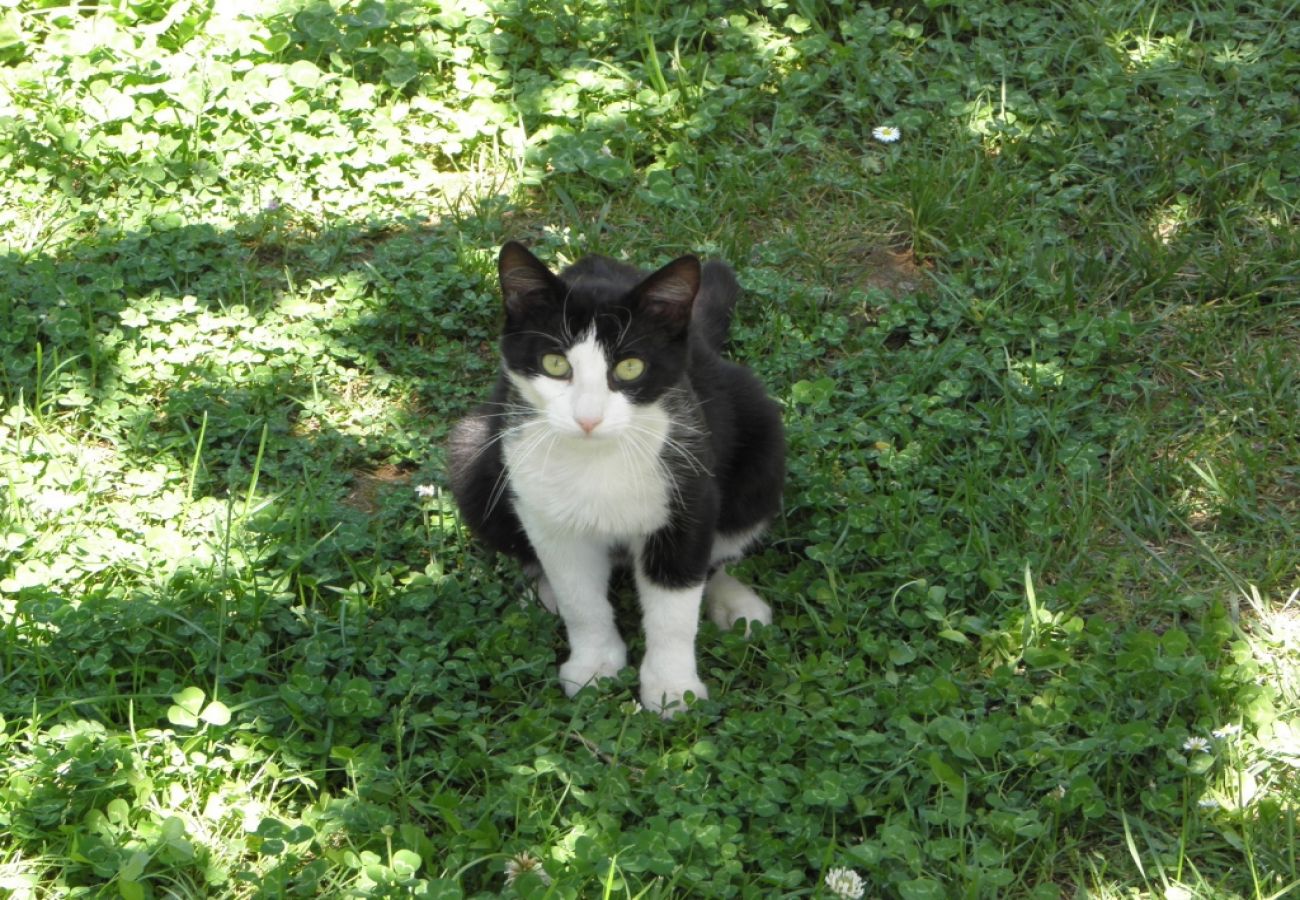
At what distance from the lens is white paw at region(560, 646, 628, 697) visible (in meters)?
3.40

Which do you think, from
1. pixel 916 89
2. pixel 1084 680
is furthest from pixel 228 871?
pixel 916 89

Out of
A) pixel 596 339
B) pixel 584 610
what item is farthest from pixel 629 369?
pixel 584 610

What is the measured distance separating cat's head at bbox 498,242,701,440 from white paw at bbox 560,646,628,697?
0.61 meters

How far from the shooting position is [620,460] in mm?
3205

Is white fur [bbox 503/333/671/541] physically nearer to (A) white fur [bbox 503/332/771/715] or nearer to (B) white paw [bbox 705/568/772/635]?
(A) white fur [bbox 503/332/771/715]

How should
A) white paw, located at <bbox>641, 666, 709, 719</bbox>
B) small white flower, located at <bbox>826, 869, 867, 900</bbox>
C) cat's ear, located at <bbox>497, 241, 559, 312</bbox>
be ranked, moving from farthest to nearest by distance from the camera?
white paw, located at <bbox>641, 666, 709, 719</bbox>, cat's ear, located at <bbox>497, 241, 559, 312</bbox>, small white flower, located at <bbox>826, 869, 867, 900</bbox>

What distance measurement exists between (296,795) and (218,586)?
0.61m

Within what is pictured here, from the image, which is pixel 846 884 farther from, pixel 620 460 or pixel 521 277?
pixel 521 277

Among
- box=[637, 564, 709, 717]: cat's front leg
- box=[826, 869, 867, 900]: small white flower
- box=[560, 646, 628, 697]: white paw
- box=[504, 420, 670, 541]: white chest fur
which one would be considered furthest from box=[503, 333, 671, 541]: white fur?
box=[826, 869, 867, 900]: small white flower

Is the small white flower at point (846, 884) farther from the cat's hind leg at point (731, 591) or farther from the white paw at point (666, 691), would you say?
the cat's hind leg at point (731, 591)

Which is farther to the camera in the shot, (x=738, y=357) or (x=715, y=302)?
(x=738, y=357)

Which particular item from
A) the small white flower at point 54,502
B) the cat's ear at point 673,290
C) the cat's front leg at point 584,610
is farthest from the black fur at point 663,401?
the small white flower at point 54,502

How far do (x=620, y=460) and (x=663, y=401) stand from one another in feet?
0.52

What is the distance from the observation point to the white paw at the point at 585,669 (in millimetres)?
3398
